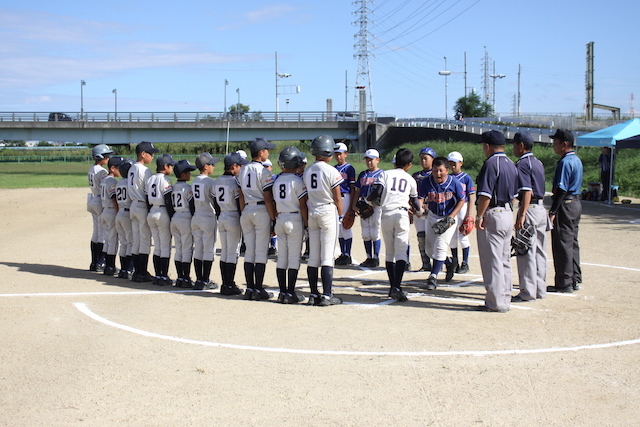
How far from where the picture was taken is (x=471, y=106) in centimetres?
8619

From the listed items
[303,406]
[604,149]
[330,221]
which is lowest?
[303,406]

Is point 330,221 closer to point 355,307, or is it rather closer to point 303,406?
point 355,307

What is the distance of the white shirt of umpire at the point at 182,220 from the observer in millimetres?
9953

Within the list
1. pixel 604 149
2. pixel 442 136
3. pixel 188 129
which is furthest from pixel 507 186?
pixel 188 129

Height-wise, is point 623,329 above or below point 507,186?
below

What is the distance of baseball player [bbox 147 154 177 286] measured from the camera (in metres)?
10.2

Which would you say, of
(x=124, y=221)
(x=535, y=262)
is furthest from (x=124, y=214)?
(x=535, y=262)

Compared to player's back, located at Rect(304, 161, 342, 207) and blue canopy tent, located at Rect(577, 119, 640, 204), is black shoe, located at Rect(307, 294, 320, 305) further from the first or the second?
blue canopy tent, located at Rect(577, 119, 640, 204)

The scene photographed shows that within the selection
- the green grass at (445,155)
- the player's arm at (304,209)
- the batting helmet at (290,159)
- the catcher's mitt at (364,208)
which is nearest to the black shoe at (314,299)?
the player's arm at (304,209)

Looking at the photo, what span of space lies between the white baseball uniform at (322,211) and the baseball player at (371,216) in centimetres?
237

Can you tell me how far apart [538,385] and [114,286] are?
278 inches

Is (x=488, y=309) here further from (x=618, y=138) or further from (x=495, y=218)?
(x=618, y=138)

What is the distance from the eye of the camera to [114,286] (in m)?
10.4

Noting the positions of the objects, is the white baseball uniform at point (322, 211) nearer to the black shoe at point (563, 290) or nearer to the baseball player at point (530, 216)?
the baseball player at point (530, 216)
